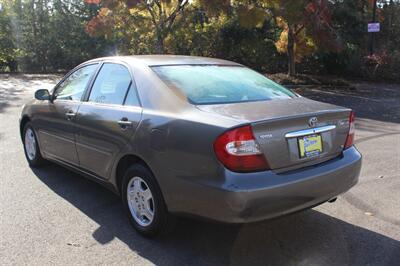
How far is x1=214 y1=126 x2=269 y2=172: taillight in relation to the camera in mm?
3172

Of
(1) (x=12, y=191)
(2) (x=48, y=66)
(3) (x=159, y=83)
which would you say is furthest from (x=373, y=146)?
(2) (x=48, y=66)

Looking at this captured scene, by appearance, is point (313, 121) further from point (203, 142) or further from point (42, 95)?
point (42, 95)

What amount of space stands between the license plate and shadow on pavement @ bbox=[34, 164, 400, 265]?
547 millimetres

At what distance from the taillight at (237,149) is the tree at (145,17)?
13.8 metres

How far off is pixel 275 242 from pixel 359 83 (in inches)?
610

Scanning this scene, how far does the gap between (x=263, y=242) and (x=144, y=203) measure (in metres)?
1.05

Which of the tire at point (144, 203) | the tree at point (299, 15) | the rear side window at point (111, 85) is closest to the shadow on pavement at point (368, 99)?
the tree at point (299, 15)

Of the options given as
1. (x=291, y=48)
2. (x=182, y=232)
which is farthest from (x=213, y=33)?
(x=182, y=232)

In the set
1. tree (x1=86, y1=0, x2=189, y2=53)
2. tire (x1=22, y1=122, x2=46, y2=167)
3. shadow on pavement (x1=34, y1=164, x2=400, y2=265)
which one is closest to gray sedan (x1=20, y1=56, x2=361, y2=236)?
shadow on pavement (x1=34, y1=164, x2=400, y2=265)

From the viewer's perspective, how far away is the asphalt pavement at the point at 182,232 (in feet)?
11.5

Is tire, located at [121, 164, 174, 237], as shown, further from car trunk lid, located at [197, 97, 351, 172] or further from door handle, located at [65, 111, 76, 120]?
door handle, located at [65, 111, 76, 120]

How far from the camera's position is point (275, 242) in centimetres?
377

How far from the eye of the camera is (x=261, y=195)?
315 centimetres

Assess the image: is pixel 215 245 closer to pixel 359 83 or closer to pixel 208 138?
pixel 208 138
